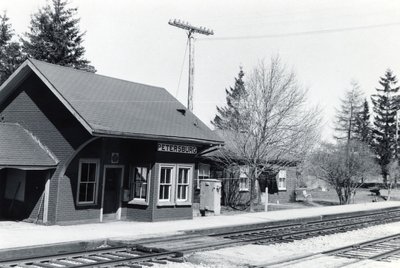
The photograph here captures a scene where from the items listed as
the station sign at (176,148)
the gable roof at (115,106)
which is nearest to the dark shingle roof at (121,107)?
the gable roof at (115,106)

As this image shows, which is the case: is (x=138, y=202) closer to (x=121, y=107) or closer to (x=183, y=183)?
(x=183, y=183)

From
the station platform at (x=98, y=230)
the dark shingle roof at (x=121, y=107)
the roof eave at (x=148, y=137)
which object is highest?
the dark shingle roof at (x=121, y=107)

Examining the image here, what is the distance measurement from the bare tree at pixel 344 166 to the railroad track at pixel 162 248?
12473 millimetres

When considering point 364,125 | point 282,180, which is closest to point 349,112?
point 364,125

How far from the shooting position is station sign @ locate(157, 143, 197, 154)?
1823 centimetres

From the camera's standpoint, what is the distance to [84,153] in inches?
662

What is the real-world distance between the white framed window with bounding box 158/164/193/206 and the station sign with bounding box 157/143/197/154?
23.0 inches

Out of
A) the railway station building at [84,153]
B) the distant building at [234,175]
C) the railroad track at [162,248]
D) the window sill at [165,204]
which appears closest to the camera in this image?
the railroad track at [162,248]

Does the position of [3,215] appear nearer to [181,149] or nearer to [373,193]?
[181,149]

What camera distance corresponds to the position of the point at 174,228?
16062 mm

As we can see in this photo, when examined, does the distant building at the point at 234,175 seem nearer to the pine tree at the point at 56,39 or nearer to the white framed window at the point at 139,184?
the white framed window at the point at 139,184

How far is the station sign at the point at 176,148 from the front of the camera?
1823 centimetres

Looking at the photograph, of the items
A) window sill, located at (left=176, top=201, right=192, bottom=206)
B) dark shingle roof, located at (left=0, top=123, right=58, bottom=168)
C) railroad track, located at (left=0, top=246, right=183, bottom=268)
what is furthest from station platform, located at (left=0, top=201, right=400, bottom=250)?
dark shingle roof, located at (left=0, top=123, right=58, bottom=168)

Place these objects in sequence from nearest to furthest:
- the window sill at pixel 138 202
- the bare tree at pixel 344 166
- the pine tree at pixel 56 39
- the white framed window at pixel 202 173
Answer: the window sill at pixel 138 202 → the white framed window at pixel 202 173 → the bare tree at pixel 344 166 → the pine tree at pixel 56 39
